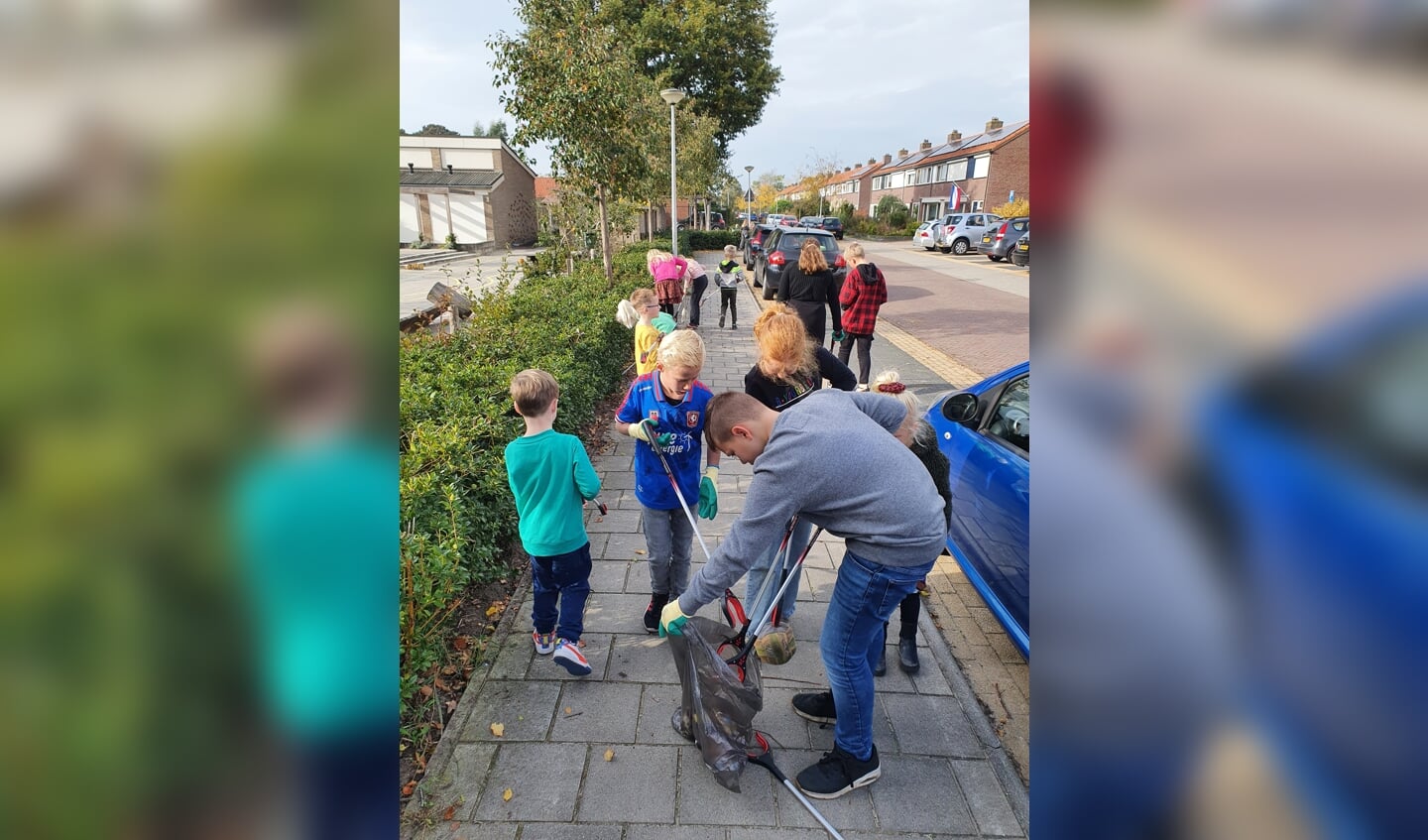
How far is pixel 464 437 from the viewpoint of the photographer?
443 cm

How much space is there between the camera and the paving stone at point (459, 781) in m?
3.05

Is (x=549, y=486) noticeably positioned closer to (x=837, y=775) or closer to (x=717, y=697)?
(x=717, y=697)

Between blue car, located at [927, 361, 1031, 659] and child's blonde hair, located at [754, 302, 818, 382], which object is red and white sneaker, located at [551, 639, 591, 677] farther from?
blue car, located at [927, 361, 1031, 659]

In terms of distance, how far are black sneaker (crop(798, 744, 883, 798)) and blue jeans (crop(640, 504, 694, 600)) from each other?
4.04ft

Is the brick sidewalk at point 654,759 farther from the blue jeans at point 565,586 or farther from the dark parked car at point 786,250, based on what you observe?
the dark parked car at point 786,250

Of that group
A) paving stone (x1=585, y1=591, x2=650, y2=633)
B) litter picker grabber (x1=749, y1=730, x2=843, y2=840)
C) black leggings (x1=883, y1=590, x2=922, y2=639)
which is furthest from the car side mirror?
litter picker grabber (x1=749, y1=730, x2=843, y2=840)

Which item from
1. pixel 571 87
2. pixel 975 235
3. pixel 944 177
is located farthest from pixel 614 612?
pixel 944 177
